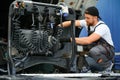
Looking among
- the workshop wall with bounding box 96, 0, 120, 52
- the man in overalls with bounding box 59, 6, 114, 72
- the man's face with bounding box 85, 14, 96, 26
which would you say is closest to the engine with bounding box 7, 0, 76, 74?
the man in overalls with bounding box 59, 6, 114, 72

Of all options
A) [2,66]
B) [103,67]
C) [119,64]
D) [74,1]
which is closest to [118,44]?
[119,64]

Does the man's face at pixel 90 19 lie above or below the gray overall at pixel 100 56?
above

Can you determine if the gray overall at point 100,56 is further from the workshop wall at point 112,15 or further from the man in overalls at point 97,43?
the workshop wall at point 112,15

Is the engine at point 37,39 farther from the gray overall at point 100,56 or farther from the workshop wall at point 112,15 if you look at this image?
the workshop wall at point 112,15

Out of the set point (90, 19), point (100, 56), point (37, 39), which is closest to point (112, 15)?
point (90, 19)

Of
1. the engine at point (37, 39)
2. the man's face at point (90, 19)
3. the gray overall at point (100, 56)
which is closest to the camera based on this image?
the engine at point (37, 39)

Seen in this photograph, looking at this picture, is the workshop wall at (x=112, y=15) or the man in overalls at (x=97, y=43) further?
the workshop wall at (x=112, y=15)

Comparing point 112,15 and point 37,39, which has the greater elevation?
point 37,39

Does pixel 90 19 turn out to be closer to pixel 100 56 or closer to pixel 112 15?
pixel 100 56

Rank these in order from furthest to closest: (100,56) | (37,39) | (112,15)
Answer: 1. (112,15)
2. (100,56)
3. (37,39)

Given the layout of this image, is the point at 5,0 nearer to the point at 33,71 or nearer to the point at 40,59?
the point at 33,71

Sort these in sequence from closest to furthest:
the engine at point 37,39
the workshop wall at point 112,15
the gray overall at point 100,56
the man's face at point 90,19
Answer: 1. the engine at point 37,39
2. the gray overall at point 100,56
3. the man's face at point 90,19
4. the workshop wall at point 112,15

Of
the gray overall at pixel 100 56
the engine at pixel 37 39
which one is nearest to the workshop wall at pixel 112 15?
the gray overall at pixel 100 56

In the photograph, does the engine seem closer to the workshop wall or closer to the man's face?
the man's face
